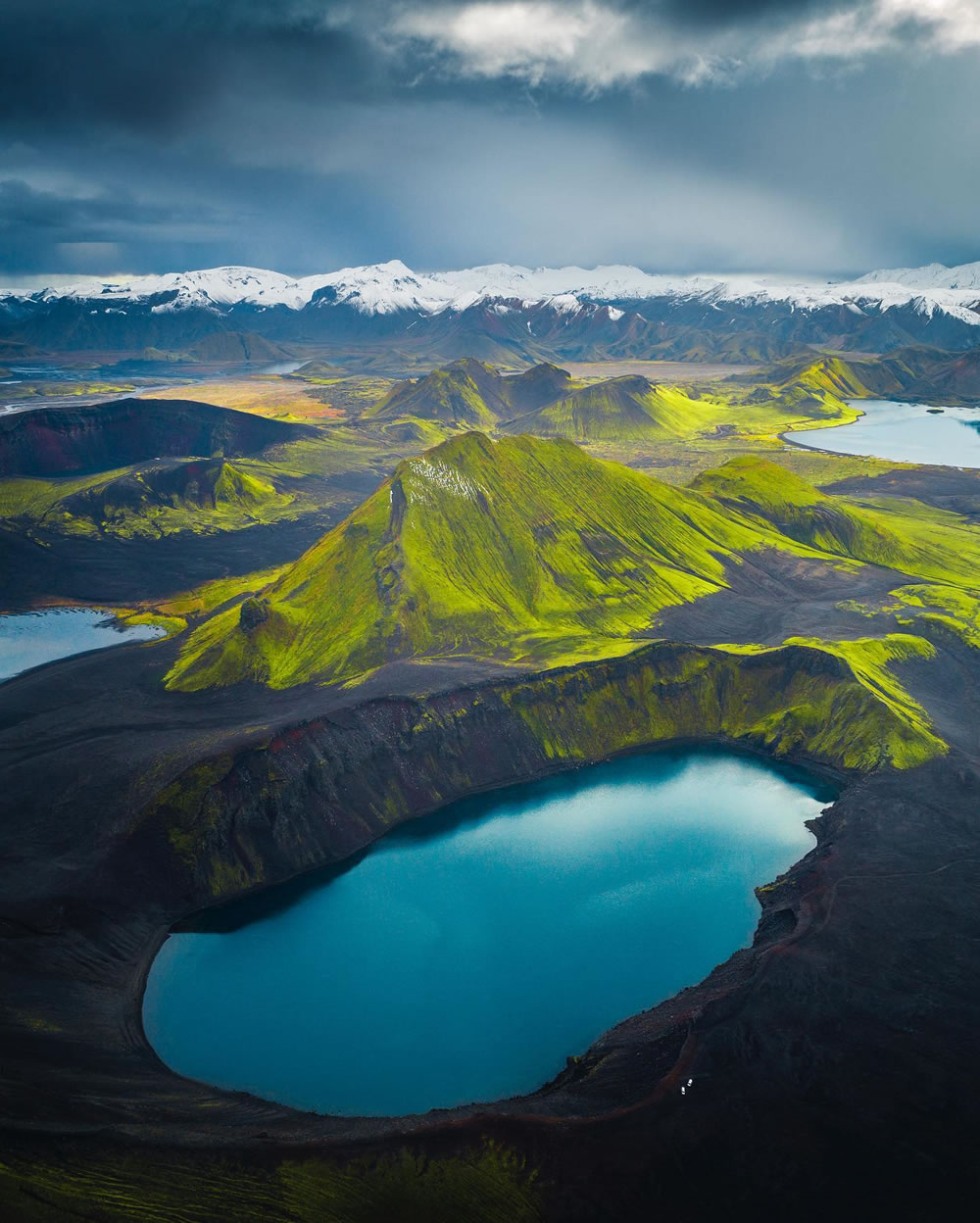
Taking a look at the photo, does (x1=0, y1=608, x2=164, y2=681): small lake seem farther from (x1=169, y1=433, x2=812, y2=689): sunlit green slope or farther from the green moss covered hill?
(x1=169, y1=433, x2=812, y2=689): sunlit green slope

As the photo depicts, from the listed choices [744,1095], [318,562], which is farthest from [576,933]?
[318,562]

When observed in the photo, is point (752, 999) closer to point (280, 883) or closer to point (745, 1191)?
point (745, 1191)

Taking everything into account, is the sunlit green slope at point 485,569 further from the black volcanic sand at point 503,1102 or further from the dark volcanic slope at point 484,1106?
the dark volcanic slope at point 484,1106

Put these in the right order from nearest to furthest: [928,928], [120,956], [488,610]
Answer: [928,928] < [120,956] < [488,610]

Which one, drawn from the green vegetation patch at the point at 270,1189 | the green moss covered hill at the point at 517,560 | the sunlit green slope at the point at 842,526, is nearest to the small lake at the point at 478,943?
the green vegetation patch at the point at 270,1189

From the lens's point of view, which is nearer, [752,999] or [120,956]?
[752,999]
